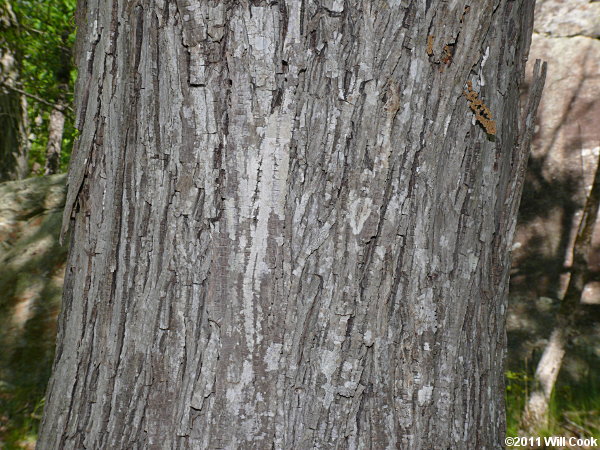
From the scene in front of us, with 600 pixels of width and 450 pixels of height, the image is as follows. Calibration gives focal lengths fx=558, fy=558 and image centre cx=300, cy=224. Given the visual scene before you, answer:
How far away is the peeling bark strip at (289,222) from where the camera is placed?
104 centimetres

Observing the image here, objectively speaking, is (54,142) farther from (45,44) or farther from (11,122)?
(45,44)

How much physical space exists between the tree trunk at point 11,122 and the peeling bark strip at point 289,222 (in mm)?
6763

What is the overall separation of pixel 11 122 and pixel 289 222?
7719 mm

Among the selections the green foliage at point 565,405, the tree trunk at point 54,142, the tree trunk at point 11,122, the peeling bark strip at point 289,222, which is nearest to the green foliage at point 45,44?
the tree trunk at point 11,122

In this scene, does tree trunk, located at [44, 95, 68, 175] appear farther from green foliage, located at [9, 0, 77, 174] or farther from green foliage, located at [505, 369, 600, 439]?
green foliage, located at [505, 369, 600, 439]

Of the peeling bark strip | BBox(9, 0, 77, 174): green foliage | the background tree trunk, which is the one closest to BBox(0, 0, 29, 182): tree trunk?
BBox(9, 0, 77, 174): green foliage

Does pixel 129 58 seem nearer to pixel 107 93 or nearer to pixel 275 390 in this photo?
pixel 107 93

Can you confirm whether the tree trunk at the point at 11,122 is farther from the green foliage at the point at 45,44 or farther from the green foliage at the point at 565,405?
the green foliage at the point at 565,405

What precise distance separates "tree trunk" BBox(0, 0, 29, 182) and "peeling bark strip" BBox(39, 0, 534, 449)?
676 cm

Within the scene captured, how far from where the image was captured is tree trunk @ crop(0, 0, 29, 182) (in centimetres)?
708

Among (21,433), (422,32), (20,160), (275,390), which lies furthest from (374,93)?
(20,160)

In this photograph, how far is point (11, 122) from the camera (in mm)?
7570

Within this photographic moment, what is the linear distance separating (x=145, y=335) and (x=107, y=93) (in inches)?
20.0

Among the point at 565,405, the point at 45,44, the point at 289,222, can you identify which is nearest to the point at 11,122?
the point at 45,44
